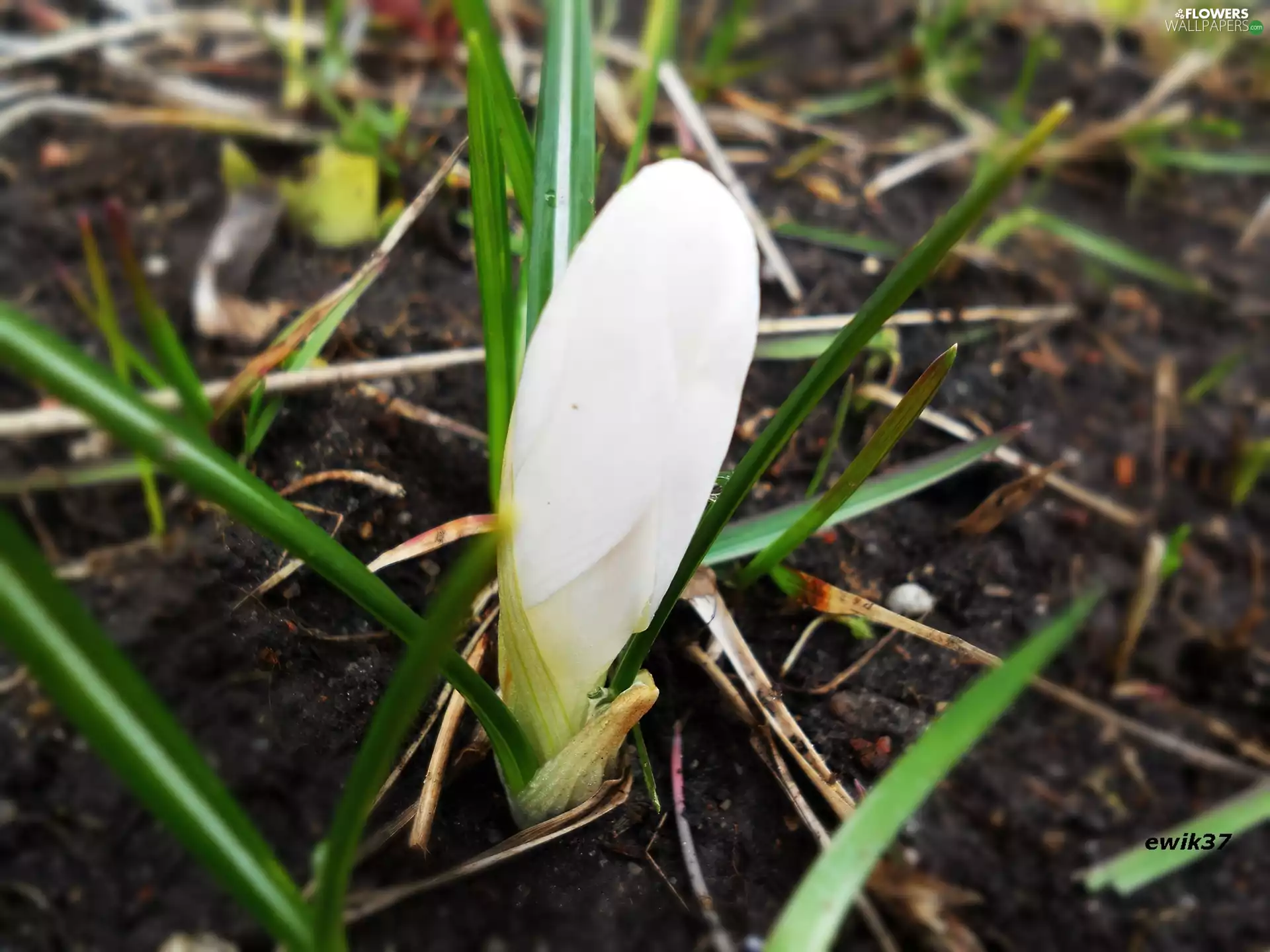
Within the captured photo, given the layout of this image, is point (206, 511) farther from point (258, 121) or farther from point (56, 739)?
point (258, 121)

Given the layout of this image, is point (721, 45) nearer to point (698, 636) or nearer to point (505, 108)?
point (505, 108)

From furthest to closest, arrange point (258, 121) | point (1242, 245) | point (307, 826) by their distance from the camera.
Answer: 1. point (1242, 245)
2. point (258, 121)
3. point (307, 826)

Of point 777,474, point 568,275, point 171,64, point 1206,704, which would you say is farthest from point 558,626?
point 171,64

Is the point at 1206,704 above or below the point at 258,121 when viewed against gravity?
below

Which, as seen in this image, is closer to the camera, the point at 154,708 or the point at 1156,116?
the point at 154,708

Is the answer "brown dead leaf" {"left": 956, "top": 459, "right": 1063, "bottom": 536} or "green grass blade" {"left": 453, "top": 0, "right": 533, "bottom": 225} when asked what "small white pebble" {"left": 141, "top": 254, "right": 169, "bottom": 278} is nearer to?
"green grass blade" {"left": 453, "top": 0, "right": 533, "bottom": 225}

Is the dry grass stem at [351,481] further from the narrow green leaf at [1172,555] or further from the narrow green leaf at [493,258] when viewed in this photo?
the narrow green leaf at [1172,555]
